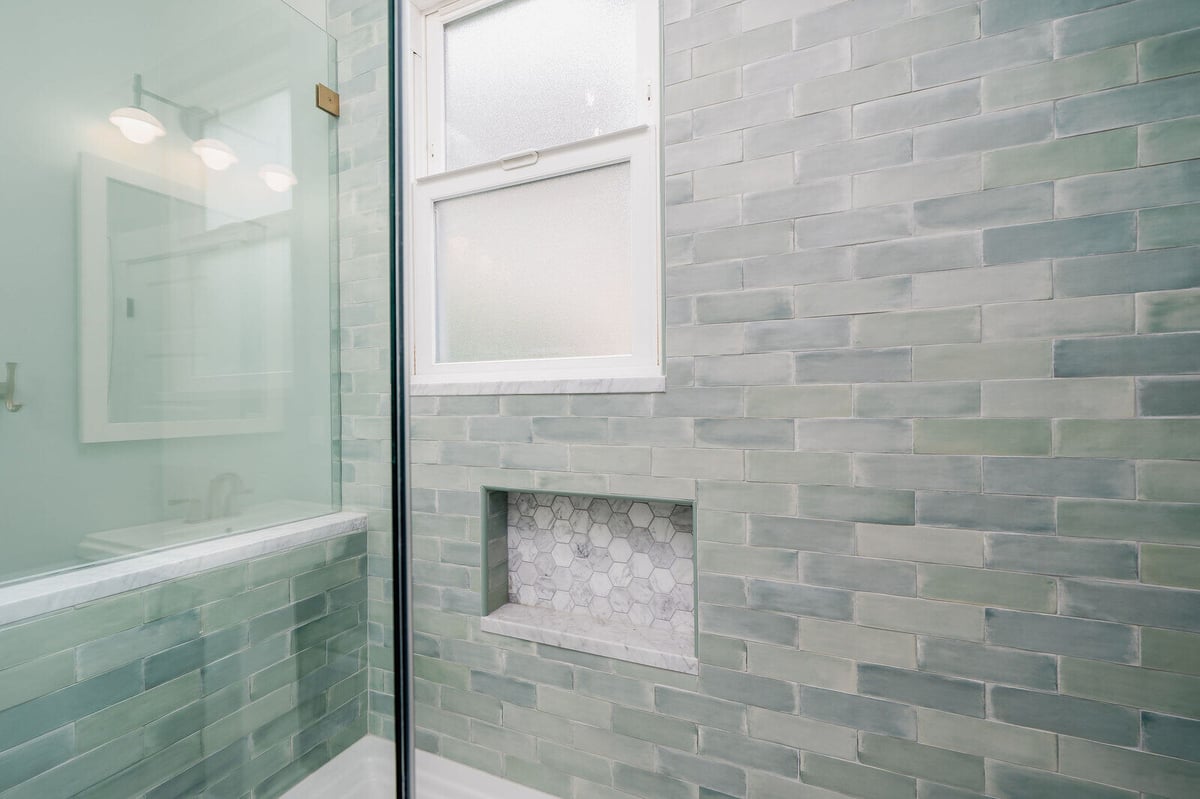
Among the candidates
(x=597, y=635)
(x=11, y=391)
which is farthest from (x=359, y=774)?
(x=11, y=391)

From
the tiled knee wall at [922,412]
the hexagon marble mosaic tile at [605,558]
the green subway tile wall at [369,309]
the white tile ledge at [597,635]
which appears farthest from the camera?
the hexagon marble mosaic tile at [605,558]

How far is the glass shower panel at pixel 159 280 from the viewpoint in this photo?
66 centimetres

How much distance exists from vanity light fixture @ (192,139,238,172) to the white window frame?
0.29m

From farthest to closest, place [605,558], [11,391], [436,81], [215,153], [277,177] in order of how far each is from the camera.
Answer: [436,81]
[605,558]
[277,177]
[215,153]
[11,391]

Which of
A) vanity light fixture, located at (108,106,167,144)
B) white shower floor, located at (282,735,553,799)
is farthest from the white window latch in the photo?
white shower floor, located at (282,735,553,799)

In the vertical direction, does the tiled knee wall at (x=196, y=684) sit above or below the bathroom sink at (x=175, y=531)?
below

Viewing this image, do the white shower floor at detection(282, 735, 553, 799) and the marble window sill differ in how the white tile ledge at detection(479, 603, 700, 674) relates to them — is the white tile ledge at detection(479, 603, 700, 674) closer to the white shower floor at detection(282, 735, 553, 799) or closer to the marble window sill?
the white shower floor at detection(282, 735, 553, 799)

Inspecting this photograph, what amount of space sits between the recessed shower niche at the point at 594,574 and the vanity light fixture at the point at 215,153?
0.95m

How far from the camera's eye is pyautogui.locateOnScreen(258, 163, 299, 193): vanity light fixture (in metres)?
0.95

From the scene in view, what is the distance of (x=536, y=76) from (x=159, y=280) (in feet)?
3.86

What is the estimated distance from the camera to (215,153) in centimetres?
86

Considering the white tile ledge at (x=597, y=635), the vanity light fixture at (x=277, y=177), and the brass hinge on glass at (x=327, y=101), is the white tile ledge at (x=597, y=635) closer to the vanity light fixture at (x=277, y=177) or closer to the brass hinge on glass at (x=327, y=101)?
the vanity light fixture at (x=277, y=177)

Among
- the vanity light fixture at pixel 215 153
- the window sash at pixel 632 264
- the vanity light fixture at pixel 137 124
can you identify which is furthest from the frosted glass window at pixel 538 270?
the vanity light fixture at pixel 137 124

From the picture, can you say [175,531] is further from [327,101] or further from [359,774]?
[327,101]
